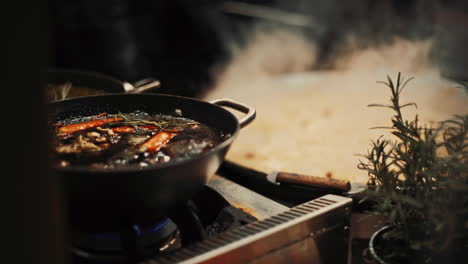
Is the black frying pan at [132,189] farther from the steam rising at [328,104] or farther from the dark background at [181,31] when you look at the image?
the dark background at [181,31]

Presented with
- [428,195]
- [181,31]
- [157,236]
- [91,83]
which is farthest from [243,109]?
[181,31]

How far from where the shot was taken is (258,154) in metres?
2.45

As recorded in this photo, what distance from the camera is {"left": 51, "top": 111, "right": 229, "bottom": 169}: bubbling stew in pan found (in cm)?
126

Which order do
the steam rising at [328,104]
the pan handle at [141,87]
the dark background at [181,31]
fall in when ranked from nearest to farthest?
the pan handle at [141,87] < the steam rising at [328,104] < the dark background at [181,31]

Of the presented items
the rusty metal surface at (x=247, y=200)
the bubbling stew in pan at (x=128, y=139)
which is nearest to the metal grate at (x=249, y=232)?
the rusty metal surface at (x=247, y=200)

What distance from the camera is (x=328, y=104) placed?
10.5ft

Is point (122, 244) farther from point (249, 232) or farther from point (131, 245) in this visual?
point (249, 232)

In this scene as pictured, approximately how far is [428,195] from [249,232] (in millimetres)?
510

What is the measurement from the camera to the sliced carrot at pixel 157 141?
1.33m

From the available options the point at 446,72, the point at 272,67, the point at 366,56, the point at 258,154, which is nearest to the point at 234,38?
the point at 272,67

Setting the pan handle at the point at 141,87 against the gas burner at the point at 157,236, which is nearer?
the gas burner at the point at 157,236

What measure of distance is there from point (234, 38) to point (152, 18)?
3.42 feet

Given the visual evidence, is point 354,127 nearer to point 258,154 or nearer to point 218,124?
point 258,154

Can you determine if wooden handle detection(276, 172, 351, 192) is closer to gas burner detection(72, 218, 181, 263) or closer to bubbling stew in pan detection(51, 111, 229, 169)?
bubbling stew in pan detection(51, 111, 229, 169)
